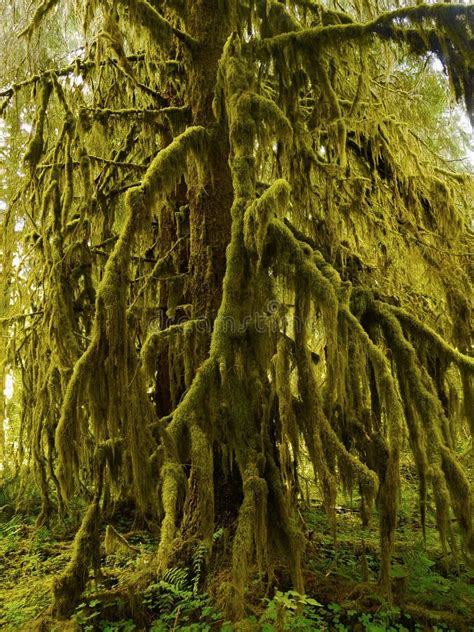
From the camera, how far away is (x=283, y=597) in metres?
2.96

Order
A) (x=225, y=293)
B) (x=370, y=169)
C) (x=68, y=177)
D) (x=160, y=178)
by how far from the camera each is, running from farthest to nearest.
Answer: (x=370, y=169) < (x=68, y=177) < (x=160, y=178) < (x=225, y=293)

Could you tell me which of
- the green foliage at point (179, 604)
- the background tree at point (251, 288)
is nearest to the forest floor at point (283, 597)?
the green foliage at point (179, 604)

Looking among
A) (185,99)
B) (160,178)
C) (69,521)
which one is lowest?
(69,521)

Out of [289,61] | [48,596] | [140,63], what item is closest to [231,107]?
[289,61]

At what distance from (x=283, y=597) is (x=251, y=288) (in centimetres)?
178

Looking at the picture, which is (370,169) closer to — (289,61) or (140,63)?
(289,61)

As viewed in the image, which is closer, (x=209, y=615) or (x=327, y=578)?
(x=209, y=615)

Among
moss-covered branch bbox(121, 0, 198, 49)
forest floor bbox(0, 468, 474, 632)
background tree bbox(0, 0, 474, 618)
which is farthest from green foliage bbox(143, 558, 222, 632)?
moss-covered branch bbox(121, 0, 198, 49)

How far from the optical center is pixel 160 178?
3062 mm

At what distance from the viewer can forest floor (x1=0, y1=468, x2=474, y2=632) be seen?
3232 mm

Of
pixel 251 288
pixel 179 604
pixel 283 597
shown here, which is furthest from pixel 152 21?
pixel 179 604

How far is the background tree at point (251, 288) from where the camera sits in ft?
8.63

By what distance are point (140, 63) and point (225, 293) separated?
3.28 m

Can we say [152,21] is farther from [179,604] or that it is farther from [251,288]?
[179,604]
